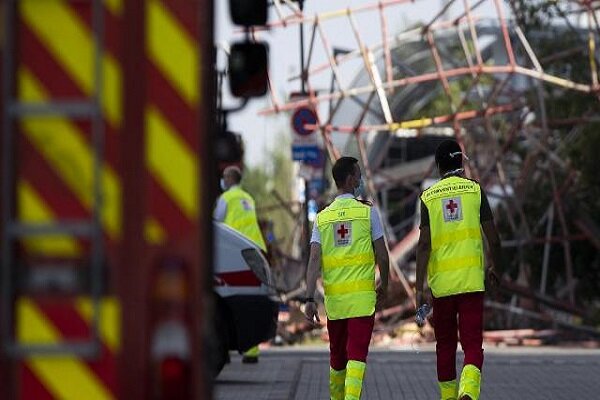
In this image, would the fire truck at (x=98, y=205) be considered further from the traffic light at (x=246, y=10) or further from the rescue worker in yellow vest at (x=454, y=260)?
the rescue worker in yellow vest at (x=454, y=260)

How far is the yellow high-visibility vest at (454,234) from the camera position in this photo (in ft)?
39.8

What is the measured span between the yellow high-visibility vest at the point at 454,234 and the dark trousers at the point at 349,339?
1.68 ft

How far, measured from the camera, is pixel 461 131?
1234 inches

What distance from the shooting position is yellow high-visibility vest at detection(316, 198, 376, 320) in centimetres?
1205

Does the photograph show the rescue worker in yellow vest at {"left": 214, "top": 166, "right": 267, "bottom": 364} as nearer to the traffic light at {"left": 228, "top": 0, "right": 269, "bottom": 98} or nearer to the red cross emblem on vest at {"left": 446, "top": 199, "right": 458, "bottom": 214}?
the red cross emblem on vest at {"left": 446, "top": 199, "right": 458, "bottom": 214}

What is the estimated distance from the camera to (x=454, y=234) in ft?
40.0

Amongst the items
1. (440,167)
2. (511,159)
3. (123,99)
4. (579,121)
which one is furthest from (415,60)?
(123,99)

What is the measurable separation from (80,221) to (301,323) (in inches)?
894

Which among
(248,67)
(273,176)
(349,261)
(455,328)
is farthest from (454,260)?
(273,176)

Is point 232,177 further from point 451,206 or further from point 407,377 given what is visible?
point 451,206

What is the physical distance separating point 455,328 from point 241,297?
319 centimetres

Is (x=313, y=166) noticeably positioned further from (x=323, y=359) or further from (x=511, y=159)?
(x=323, y=359)

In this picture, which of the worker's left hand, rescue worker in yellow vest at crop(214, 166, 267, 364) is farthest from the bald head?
the worker's left hand

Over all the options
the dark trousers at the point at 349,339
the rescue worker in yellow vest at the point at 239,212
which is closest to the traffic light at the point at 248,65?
the dark trousers at the point at 349,339
